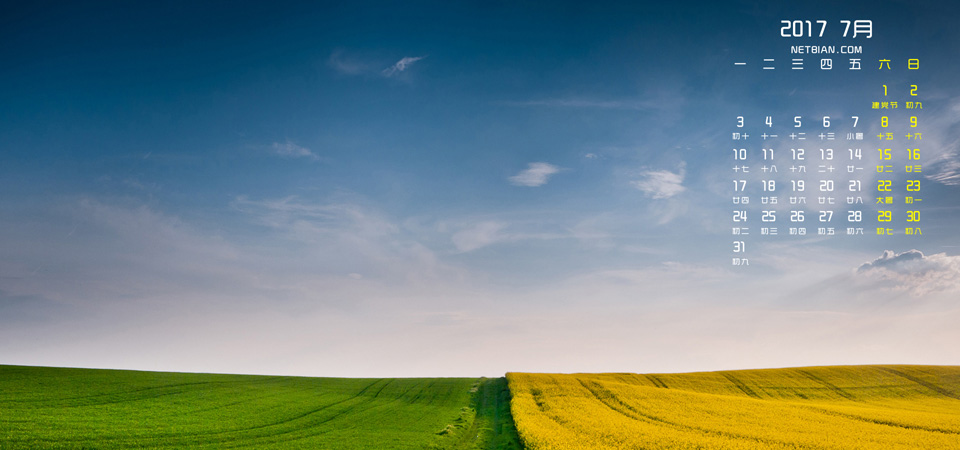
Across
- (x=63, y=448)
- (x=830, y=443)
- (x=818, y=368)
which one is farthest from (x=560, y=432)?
(x=818, y=368)

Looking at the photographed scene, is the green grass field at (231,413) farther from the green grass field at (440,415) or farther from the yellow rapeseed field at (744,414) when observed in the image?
the yellow rapeseed field at (744,414)

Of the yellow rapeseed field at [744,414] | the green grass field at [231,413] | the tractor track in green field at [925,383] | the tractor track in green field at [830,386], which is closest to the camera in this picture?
the green grass field at [231,413]

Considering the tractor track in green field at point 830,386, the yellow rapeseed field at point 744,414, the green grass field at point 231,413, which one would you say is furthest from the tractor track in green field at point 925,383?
the green grass field at point 231,413

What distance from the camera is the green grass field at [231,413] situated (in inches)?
1055

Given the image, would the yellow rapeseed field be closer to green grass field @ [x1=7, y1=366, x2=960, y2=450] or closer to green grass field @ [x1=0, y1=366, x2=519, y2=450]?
green grass field @ [x1=7, y1=366, x2=960, y2=450]

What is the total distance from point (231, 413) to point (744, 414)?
116 ft

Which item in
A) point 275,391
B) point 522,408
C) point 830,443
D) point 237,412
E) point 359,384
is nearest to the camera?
point 830,443

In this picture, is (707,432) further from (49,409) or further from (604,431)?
(49,409)

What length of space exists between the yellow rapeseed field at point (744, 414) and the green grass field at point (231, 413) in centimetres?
394

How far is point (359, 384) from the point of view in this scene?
198 feet

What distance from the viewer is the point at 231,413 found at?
115ft

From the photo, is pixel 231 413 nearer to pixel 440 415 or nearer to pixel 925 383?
pixel 440 415

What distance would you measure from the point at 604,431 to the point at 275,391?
1326 inches

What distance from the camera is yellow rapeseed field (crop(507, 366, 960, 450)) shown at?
88.4 feet
